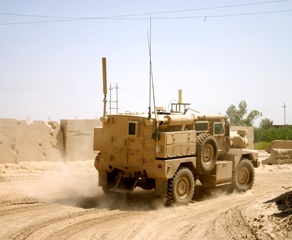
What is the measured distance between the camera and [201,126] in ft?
41.2

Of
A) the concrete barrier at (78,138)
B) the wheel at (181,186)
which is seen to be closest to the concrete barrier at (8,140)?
the concrete barrier at (78,138)

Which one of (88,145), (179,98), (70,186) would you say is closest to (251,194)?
(179,98)

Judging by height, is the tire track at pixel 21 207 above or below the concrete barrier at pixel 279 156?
below

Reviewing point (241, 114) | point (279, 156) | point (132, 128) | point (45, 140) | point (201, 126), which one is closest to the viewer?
point (132, 128)

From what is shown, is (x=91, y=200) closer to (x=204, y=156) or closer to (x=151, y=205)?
(x=151, y=205)

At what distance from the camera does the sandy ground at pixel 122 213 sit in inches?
333

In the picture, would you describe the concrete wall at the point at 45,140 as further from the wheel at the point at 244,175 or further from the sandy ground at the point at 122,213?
the wheel at the point at 244,175

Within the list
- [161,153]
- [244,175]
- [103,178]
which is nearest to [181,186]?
[161,153]

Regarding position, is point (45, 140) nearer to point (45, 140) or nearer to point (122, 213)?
point (45, 140)

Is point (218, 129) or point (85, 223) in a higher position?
point (218, 129)

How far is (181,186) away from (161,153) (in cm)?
117

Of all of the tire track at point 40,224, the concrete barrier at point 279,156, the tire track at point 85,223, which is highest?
the concrete barrier at point 279,156

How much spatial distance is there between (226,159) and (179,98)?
222 centimetres

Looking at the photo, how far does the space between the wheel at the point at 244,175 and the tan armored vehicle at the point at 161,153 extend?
0.69 meters
